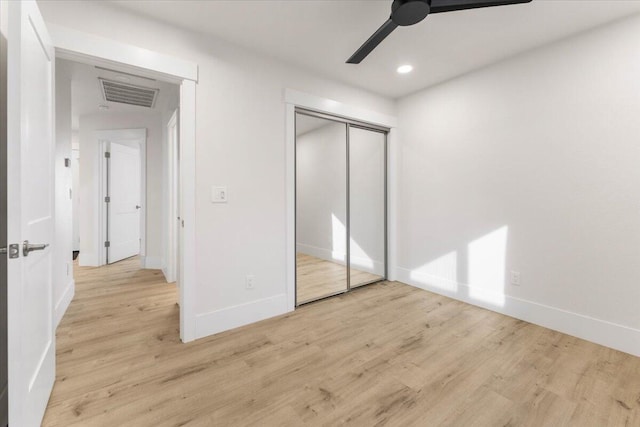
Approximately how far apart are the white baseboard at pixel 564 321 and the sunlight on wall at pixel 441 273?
0.01 metres

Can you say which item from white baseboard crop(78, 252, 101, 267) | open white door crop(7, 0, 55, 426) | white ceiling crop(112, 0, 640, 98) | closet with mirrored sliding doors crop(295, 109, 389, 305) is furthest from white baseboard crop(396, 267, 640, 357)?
white baseboard crop(78, 252, 101, 267)

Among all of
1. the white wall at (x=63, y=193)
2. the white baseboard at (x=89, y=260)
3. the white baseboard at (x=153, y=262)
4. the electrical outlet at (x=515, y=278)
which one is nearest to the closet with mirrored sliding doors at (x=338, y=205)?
the electrical outlet at (x=515, y=278)

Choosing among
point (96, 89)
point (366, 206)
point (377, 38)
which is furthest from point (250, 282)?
point (96, 89)

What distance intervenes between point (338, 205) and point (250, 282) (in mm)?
1356

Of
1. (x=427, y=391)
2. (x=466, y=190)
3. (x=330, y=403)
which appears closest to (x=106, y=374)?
(x=330, y=403)

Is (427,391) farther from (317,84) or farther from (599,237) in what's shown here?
(317,84)

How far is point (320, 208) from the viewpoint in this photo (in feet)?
10.5

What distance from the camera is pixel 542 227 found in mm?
2482

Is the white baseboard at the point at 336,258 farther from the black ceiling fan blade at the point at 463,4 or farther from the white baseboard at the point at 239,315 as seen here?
the black ceiling fan blade at the point at 463,4

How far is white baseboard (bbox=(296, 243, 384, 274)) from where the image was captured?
10.1 feet

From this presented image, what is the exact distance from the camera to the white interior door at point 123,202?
4.75 metres

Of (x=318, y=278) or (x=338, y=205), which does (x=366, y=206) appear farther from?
(x=318, y=278)

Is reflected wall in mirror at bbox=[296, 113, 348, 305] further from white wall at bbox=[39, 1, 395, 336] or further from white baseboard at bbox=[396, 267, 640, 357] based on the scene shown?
white baseboard at bbox=[396, 267, 640, 357]

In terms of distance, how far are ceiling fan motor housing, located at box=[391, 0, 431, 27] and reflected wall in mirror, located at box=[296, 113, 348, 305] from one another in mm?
1391
